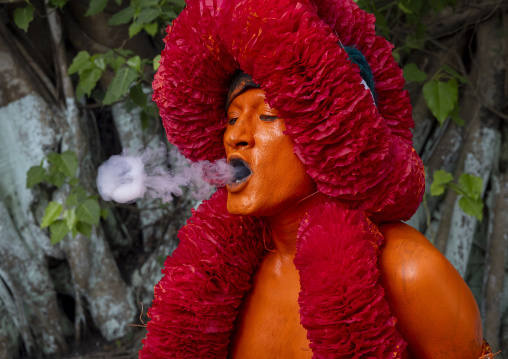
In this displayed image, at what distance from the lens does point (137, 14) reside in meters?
1.73

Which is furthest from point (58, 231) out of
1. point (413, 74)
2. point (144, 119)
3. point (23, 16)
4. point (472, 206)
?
point (472, 206)

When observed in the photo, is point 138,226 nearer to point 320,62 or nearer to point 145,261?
point 145,261

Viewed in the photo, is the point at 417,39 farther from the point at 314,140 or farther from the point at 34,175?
the point at 34,175

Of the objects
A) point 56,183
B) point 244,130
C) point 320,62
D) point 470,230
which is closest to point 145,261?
point 56,183

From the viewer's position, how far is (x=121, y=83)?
1.78 metres

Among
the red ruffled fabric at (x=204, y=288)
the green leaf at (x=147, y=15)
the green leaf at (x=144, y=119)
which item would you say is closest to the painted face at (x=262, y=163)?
the red ruffled fabric at (x=204, y=288)

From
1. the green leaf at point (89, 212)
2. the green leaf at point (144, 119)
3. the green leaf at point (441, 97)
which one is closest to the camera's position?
the green leaf at point (441, 97)

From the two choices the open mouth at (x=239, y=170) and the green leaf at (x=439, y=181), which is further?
the green leaf at (x=439, y=181)

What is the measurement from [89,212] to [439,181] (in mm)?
1258

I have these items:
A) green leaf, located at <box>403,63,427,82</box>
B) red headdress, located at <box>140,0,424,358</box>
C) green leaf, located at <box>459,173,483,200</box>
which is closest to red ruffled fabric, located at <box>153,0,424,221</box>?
red headdress, located at <box>140,0,424,358</box>

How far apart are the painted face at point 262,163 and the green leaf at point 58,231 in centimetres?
121

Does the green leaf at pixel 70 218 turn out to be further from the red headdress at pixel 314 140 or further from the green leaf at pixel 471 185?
the green leaf at pixel 471 185

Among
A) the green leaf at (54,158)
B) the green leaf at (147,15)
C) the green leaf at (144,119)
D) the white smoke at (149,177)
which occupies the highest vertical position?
the green leaf at (147,15)

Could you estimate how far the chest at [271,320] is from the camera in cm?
92
